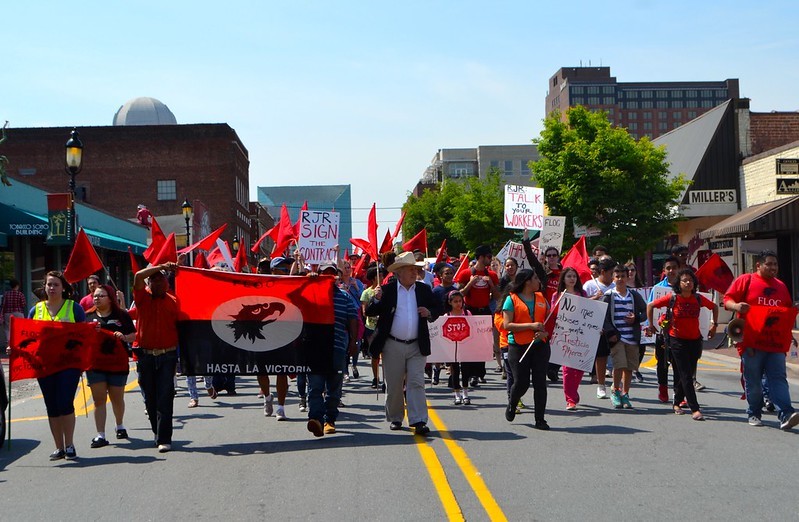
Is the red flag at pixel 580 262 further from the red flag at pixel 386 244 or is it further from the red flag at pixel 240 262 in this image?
the red flag at pixel 240 262

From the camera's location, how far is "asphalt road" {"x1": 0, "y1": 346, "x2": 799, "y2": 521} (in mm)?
6477

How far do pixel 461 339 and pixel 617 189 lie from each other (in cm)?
1888

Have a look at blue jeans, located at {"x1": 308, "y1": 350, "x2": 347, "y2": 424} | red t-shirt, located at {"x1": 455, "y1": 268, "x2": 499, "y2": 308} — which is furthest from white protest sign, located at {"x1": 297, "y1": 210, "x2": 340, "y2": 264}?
blue jeans, located at {"x1": 308, "y1": 350, "x2": 347, "y2": 424}

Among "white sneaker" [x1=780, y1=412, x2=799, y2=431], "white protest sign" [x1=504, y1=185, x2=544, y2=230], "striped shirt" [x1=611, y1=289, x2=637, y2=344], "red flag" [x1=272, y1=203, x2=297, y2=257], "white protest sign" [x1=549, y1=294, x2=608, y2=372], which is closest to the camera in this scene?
"white sneaker" [x1=780, y1=412, x2=799, y2=431]

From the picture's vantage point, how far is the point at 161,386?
912 cm

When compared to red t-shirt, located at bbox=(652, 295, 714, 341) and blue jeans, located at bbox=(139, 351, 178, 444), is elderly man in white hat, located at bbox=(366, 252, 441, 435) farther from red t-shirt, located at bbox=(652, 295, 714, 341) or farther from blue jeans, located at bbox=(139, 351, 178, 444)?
red t-shirt, located at bbox=(652, 295, 714, 341)

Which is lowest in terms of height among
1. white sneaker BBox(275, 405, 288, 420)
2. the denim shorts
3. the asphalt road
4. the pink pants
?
the asphalt road

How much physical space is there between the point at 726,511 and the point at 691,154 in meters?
29.1

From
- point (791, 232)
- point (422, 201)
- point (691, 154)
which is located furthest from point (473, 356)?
point (422, 201)

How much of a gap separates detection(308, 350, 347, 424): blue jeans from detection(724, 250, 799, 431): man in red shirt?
166 inches

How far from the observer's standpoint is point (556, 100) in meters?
171

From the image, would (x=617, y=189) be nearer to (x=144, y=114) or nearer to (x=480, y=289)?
(x=480, y=289)

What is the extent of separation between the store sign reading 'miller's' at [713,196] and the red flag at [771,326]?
887 inches

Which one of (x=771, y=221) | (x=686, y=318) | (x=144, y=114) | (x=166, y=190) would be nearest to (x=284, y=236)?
(x=686, y=318)
